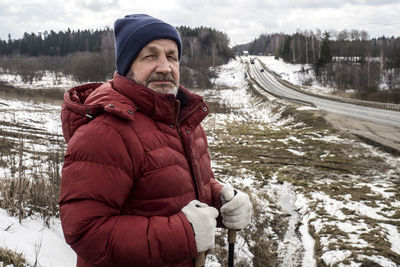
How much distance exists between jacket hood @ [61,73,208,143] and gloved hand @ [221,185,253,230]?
579 mm

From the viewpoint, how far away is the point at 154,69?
5.51 feet

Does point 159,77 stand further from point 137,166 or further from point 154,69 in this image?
point 137,166

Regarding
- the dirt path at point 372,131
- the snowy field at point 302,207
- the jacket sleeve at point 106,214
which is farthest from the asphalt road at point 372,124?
the jacket sleeve at point 106,214

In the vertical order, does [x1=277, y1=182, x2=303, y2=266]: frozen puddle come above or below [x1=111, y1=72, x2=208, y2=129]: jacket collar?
below

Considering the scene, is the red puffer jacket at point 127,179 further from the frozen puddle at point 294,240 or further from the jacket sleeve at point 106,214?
the frozen puddle at point 294,240

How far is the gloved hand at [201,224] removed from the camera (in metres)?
1.46

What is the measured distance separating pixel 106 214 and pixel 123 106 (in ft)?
1.81

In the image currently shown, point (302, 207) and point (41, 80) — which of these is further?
point (41, 80)

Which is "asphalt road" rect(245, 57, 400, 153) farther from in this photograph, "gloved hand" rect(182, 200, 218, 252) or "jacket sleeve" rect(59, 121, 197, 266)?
"jacket sleeve" rect(59, 121, 197, 266)

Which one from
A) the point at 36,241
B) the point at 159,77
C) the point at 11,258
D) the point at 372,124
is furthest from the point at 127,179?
the point at 372,124

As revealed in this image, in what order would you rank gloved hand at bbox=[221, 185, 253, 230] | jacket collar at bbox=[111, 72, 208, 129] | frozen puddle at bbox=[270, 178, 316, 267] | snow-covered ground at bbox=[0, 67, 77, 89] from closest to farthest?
jacket collar at bbox=[111, 72, 208, 129] < gloved hand at bbox=[221, 185, 253, 230] < frozen puddle at bbox=[270, 178, 316, 267] < snow-covered ground at bbox=[0, 67, 77, 89]

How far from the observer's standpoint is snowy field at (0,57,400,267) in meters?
3.32

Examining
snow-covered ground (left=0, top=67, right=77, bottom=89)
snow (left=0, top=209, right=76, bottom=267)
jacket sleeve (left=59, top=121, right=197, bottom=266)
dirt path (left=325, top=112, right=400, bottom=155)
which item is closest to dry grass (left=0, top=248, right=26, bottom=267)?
snow (left=0, top=209, right=76, bottom=267)

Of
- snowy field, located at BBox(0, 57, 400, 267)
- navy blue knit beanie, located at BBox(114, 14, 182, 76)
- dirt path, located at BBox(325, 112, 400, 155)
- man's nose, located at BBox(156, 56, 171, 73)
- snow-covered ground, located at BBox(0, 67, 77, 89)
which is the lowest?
snowy field, located at BBox(0, 57, 400, 267)
